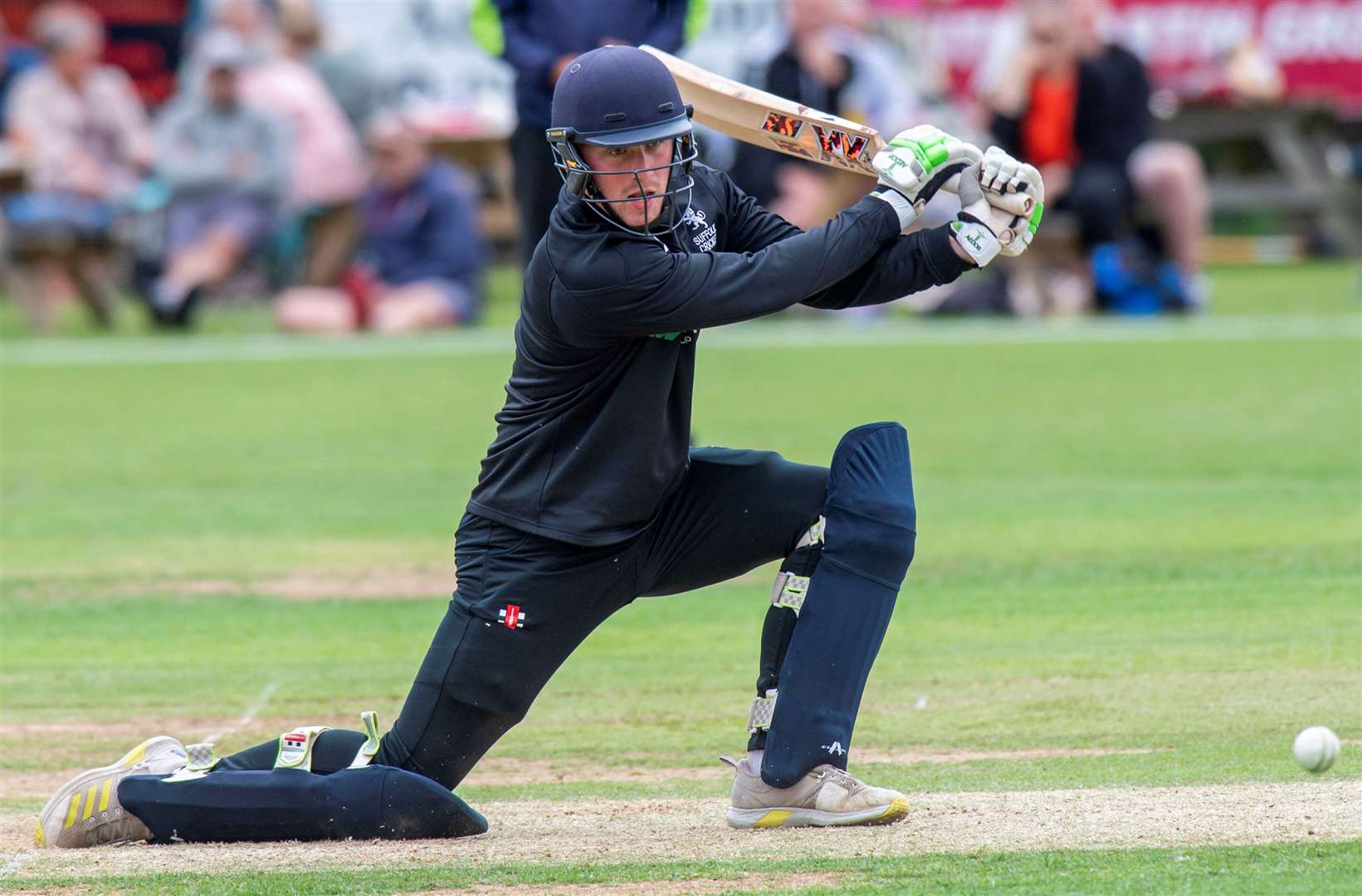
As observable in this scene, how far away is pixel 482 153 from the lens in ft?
64.3

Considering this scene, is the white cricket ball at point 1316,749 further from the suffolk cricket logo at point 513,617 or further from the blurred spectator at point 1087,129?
the blurred spectator at point 1087,129

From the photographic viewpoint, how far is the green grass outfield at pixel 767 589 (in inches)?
191

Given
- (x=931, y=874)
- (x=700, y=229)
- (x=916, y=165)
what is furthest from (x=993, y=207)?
(x=931, y=874)

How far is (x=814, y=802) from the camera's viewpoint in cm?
459

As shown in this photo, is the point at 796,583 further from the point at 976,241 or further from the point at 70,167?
the point at 70,167

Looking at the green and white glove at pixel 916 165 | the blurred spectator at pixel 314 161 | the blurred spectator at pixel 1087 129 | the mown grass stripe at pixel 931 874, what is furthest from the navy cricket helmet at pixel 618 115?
the blurred spectator at pixel 314 161

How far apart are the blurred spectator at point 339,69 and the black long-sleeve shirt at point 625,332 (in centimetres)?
1423

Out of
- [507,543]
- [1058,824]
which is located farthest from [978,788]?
[507,543]

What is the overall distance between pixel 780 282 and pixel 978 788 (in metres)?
1.40

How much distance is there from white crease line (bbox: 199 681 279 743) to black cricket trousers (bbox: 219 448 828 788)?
913mm

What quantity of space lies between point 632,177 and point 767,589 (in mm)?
3430

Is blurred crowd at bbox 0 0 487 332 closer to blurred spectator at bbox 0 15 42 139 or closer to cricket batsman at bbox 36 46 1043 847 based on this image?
blurred spectator at bbox 0 15 42 139

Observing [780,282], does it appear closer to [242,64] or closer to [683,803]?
[683,803]

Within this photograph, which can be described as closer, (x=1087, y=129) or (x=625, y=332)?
(x=625, y=332)
